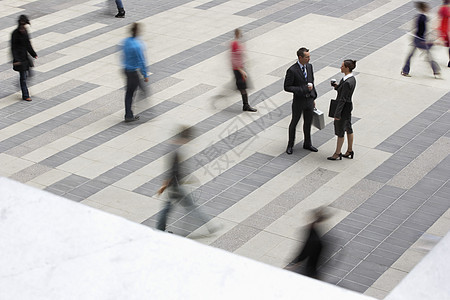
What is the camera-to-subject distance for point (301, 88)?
37.3ft

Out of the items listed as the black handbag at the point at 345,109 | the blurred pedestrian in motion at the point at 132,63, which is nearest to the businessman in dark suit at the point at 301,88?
the black handbag at the point at 345,109

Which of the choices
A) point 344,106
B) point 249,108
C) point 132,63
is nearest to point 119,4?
point 132,63

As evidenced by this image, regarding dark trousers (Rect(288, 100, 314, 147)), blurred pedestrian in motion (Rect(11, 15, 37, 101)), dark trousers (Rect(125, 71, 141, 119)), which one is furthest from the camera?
blurred pedestrian in motion (Rect(11, 15, 37, 101))

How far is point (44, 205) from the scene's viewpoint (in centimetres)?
353

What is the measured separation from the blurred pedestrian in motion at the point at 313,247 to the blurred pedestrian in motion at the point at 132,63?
6.15m

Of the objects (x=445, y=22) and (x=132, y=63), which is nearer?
(x=132, y=63)

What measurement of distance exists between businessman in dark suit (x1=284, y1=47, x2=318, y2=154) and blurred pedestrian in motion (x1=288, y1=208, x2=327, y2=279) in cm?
410

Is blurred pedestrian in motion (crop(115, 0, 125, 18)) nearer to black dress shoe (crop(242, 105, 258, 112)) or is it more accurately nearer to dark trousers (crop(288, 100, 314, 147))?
black dress shoe (crop(242, 105, 258, 112))

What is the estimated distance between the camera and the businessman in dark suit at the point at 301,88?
→ 1132 centimetres

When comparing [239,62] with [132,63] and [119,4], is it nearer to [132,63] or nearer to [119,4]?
[132,63]

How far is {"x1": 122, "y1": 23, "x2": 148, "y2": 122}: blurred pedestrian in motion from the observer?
501 inches

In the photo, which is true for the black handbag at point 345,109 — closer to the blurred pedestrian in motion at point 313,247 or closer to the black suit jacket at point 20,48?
the blurred pedestrian in motion at point 313,247

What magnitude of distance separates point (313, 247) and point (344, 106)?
4180 millimetres

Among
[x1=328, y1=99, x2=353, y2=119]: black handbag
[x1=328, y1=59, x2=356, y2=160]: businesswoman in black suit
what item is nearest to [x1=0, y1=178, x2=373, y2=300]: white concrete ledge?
[x1=328, y1=59, x2=356, y2=160]: businesswoman in black suit
